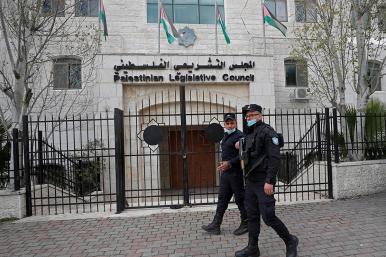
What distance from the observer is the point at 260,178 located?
4441mm

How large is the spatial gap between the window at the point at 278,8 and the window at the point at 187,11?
8.28 ft

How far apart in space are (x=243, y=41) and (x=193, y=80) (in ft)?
13.0

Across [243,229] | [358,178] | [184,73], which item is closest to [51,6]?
[184,73]

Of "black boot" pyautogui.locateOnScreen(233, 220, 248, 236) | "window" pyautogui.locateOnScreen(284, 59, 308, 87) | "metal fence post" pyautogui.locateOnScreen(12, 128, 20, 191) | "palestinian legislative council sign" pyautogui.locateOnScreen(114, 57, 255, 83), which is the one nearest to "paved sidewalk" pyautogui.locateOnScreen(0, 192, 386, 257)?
"black boot" pyautogui.locateOnScreen(233, 220, 248, 236)

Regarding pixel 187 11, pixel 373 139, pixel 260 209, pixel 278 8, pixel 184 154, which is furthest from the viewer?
pixel 278 8

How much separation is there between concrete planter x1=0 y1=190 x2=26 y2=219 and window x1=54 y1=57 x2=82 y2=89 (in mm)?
7273

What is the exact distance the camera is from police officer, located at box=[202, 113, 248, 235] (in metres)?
5.52

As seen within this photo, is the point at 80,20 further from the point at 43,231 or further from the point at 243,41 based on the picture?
the point at 43,231

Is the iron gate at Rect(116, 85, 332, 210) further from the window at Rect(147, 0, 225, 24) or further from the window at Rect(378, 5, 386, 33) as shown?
the window at Rect(147, 0, 225, 24)

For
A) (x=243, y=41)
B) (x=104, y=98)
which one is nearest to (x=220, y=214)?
(x=104, y=98)

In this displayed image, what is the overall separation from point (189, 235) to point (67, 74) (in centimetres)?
1092

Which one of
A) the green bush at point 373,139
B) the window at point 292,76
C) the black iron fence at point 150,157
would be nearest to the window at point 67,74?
the black iron fence at point 150,157

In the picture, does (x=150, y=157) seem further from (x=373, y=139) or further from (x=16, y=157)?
(x=373, y=139)

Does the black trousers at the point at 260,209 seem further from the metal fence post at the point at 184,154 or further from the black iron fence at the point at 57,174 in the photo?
the black iron fence at the point at 57,174
